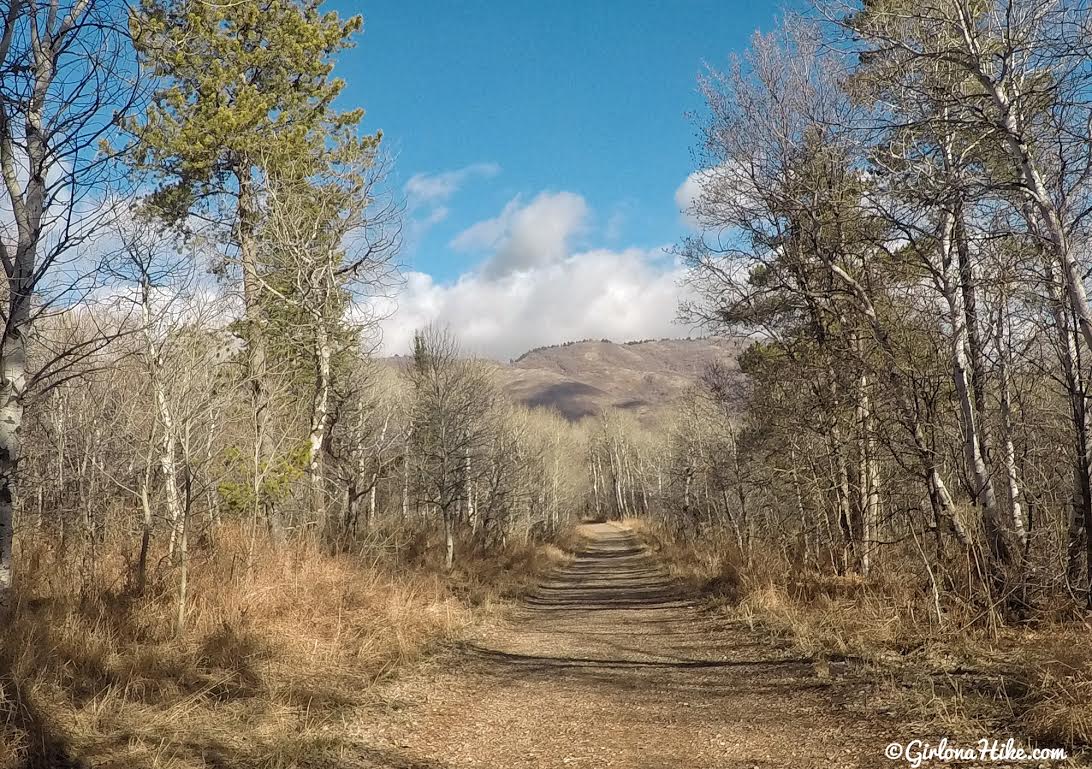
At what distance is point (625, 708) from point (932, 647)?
122 inches

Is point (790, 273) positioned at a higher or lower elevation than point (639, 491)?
higher

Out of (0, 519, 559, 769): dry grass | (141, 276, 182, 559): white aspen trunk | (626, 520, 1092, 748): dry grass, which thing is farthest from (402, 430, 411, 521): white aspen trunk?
(626, 520, 1092, 748): dry grass

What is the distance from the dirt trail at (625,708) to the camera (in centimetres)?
470

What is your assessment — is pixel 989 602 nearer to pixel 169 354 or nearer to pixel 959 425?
pixel 959 425

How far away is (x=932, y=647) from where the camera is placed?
20.7 ft

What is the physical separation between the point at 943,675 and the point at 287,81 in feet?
44.9

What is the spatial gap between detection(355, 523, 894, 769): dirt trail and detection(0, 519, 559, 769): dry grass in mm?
713

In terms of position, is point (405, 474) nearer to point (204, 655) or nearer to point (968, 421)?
point (204, 655)

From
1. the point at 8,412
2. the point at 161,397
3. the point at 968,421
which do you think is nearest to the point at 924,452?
the point at 968,421

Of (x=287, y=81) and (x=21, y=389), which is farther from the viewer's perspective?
(x=287, y=81)

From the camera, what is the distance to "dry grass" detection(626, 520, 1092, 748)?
4.38 meters

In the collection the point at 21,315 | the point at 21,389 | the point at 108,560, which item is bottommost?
the point at 108,560

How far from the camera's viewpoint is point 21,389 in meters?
4.58

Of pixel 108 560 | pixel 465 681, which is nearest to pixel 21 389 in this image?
pixel 108 560
